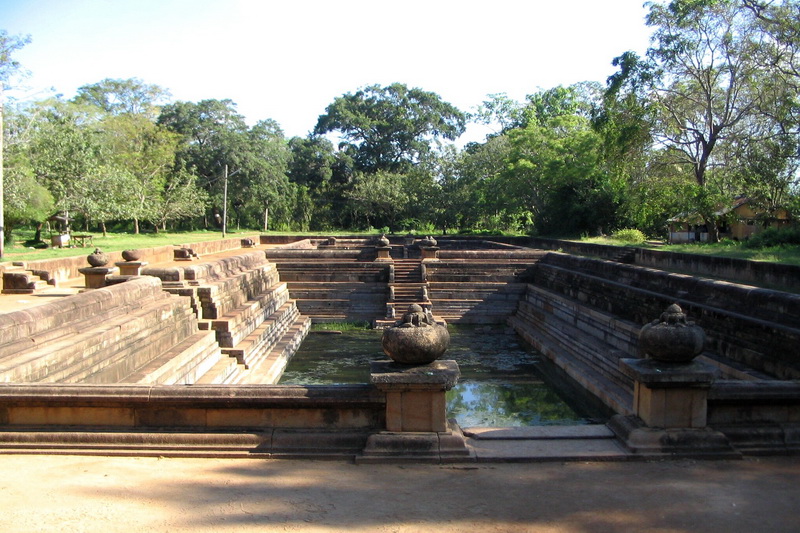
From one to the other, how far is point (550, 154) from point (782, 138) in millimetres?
14906

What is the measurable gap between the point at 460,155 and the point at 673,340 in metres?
42.9

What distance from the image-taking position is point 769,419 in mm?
4887

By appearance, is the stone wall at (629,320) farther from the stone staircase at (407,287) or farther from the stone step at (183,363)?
the stone step at (183,363)

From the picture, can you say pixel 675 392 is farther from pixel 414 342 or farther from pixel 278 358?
pixel 278 358

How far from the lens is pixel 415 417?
15.3ft

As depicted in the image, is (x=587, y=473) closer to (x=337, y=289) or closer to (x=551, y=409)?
(x=551, y=409)

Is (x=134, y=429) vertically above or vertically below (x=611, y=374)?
above

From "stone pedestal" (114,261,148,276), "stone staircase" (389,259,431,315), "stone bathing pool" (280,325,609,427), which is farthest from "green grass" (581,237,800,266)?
"stone pedestal" (114,261,148,276)

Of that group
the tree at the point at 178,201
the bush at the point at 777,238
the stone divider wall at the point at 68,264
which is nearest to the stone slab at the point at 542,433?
the stone divider wall at the point at 68,264

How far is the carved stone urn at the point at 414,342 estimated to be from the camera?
15.1ft

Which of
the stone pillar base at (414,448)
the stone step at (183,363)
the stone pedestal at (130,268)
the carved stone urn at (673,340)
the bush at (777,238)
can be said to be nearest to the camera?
the stone pillar base at (414,448)

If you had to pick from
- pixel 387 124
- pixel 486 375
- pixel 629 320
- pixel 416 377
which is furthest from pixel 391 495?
pixel 387 124

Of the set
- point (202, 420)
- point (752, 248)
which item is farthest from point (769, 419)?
point (752, 248)

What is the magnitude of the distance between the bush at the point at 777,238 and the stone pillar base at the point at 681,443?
50.0ft
